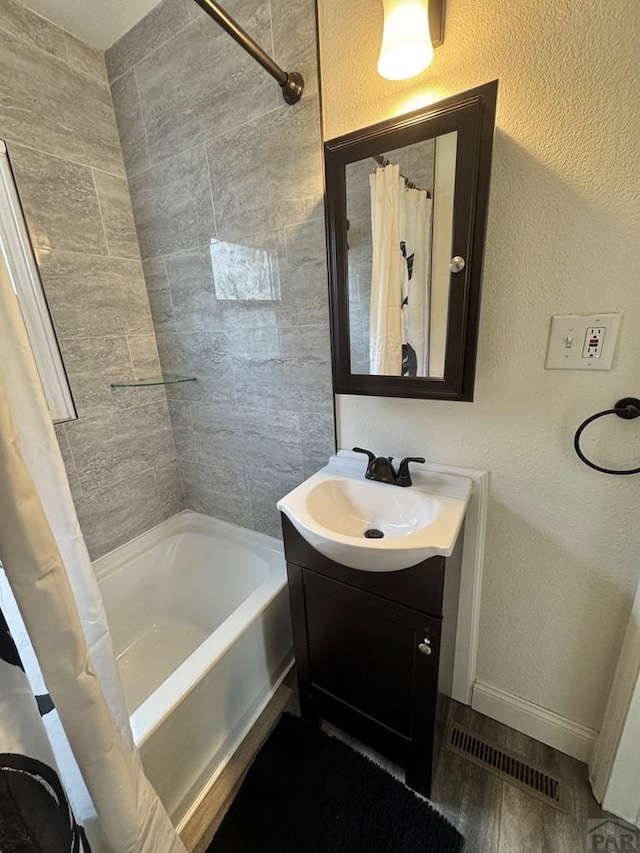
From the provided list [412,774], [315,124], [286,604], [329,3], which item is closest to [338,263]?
[315,124]

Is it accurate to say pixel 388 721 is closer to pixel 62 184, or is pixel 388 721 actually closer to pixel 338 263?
pixel 338 263

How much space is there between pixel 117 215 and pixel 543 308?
169 centimetres

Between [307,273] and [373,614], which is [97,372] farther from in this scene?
[373,614]

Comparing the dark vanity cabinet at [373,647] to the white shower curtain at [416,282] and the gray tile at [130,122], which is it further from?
the gray tile at [130,122]

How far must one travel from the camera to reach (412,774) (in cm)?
108

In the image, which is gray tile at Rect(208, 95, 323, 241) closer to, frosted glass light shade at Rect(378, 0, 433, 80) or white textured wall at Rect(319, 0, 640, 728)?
white textured wall at Rect(319, 0, 640, 728)

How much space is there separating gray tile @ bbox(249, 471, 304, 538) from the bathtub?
0.06 metres

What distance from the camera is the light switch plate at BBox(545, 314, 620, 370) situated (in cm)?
85

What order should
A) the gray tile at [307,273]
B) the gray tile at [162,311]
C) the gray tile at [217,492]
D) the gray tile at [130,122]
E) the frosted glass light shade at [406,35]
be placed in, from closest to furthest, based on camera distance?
the frosted glass light shade at [406,35] < the gray tile at [307,273] < the gray tile at [130,122] < the gray tile at [162,311] < the gray tile at [217,492]

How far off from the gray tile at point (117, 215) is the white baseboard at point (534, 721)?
7.45 ft

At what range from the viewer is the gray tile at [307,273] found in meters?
1.18

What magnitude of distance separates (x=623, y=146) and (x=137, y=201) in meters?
1.70

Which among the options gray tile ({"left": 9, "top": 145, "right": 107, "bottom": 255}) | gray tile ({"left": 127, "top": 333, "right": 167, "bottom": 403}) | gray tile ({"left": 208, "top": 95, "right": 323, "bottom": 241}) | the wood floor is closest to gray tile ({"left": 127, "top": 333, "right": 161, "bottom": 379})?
gray tile ({"left": 127, "top": 333, "right": 167, "bottom": 403})

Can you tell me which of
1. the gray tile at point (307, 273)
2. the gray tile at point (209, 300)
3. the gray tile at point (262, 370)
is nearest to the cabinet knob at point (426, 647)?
the gray tile at point (262, 370)
